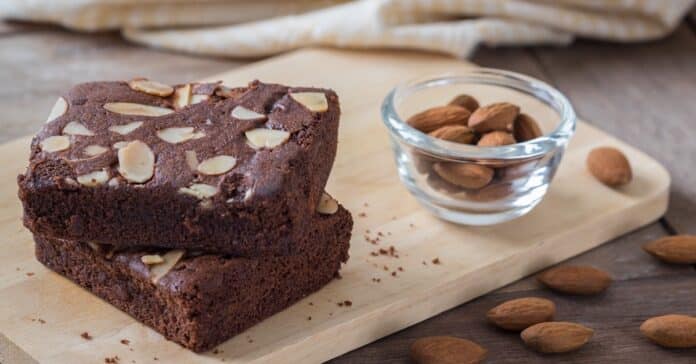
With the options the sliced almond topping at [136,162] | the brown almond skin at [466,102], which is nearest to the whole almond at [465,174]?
the brown almond skin at [466,102]

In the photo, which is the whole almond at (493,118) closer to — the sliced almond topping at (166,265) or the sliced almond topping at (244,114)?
the sliced almond topping at (244,114)

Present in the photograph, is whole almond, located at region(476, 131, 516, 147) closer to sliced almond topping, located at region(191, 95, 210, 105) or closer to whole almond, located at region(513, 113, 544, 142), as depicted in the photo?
whole almond, located at region(513, 113, 544, 142)

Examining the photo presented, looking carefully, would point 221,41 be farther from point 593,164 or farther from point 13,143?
point 593,164

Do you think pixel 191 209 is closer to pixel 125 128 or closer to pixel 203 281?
pixel 203 281

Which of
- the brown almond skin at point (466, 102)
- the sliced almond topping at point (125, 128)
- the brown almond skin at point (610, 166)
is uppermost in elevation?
the sliced almond topping at point (125, 128)

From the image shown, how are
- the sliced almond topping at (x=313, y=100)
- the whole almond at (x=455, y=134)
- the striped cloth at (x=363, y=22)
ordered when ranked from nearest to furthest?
the sliced almond topping at (x=313, y=100) → the whole almond at (x=455, y=134) → the striped cloth at (x=363, y=22)

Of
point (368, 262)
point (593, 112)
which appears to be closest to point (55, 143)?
point (368, 262)
